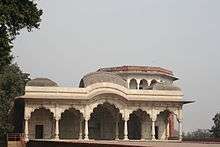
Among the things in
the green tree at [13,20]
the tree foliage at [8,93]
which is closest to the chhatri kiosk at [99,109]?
the tree foliage at [8,93]

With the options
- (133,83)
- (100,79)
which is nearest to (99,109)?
(100,79)

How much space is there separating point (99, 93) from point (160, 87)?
7402mm

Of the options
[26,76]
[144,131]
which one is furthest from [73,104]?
[26,76]

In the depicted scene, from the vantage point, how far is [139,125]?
41.2 meters

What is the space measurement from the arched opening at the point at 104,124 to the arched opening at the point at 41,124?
4007 mm

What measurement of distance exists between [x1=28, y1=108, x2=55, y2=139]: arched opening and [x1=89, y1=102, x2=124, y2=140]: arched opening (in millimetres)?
4007

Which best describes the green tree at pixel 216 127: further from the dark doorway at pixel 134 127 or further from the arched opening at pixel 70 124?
the arched opening at pixel 70 124

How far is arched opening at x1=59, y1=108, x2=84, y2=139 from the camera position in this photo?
3831cm

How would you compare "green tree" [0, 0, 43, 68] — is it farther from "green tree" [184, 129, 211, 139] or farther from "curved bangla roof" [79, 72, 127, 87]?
"green tree" [184, 129, 211, 139]

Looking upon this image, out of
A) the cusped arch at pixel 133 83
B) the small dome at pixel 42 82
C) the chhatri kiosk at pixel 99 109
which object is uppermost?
the cusped arch at pixel 133 83

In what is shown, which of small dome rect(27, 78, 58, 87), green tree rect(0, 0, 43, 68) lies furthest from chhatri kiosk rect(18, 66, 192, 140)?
green tree rect(0, 0, 43, 68)

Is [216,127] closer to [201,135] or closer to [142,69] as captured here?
[142,69]

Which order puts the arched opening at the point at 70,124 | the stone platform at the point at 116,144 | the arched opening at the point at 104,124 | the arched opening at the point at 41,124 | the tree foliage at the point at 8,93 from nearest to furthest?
1. the stone platform at the point at 116,144
2. the arched opening at the point at 41,124
3. the arched opening at the point at 70,124
4. the arched opening at the point at 104,124
5. the tree foliage at the point at 8,93

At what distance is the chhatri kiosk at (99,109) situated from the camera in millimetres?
36625
